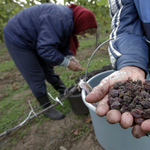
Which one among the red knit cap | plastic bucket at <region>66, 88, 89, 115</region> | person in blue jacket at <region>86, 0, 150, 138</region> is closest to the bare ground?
plastic bucket at <region>66, 88, 89, 115</region>

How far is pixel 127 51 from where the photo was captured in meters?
1.20

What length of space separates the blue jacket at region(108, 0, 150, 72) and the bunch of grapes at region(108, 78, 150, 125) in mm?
260

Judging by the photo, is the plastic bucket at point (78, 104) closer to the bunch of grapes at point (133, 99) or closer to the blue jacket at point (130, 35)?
the blue jacket at point (130, 35)

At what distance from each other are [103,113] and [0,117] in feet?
9.07

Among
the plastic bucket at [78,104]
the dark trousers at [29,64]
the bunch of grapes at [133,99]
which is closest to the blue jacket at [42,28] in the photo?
the dark trousers at [29,64]

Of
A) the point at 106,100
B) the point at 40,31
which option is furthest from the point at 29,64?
the point at 106,100

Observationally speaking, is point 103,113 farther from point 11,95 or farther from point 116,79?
point 11,95

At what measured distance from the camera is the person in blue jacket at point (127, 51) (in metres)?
0.85

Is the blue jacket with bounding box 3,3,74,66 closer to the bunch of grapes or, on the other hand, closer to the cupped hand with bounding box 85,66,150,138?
the cupped hand with bounding box 85,66,150,138

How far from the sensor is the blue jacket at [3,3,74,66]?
5.72ft

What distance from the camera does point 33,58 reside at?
6.84ft

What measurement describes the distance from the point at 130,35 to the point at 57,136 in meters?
1.89

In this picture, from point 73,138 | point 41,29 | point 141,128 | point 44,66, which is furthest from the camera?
point 44,66

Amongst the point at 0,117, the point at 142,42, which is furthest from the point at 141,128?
the point at 0,117
